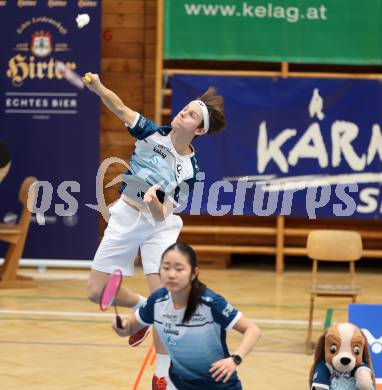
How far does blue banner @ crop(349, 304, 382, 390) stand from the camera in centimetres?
630

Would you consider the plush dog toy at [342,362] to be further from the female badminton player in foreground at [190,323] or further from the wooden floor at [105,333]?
the wooden floor at [105,333]

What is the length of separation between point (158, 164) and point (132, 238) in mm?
501

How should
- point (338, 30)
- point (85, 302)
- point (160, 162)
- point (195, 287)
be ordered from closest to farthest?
1. point (195, 287)
2. point (160, 162)
3. point (85, 302)
4. point (338, 30)

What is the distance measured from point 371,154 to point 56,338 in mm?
5037

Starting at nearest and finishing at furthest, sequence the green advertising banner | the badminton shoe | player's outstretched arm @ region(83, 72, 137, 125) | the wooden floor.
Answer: the badminton shoe
player's outstretched arm @ region(83, 72, 137, 125)
the wooden floor
the green advertising banner

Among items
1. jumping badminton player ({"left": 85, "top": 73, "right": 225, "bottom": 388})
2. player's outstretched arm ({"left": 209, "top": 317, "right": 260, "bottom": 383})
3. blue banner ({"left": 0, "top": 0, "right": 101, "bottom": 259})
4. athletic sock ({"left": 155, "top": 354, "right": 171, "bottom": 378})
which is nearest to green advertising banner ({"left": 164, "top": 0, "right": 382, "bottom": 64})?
blue banner ({"left": 0, "top": 0, "right": 101, "bottom": 259})

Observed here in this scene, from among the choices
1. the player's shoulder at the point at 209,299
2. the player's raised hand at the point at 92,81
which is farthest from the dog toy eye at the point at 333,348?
the player's raised hand at the point at 92,81

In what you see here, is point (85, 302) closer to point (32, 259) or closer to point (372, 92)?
point (32, 259)

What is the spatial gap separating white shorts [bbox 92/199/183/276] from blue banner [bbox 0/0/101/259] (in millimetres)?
5262

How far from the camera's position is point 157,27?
11727mm

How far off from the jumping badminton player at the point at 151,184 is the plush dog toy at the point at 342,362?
141 centimetres

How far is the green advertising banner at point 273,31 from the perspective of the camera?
11.5 meters

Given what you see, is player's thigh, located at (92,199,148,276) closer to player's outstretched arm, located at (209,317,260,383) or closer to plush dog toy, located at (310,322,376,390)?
plush dog toy, located at (310,322,376,390)

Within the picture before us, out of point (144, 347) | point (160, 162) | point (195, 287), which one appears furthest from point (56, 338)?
point (195, 287)
